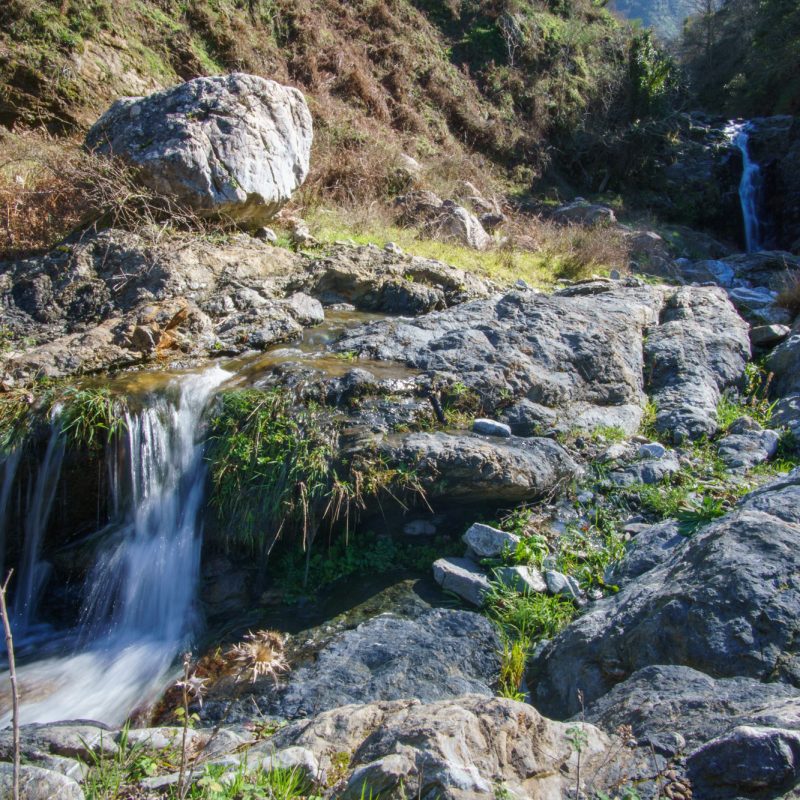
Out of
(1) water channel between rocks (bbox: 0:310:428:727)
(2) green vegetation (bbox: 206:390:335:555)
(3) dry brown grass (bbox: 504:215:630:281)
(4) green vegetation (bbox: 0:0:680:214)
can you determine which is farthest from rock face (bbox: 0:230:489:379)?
(3) dry brown grass (bbox: 504:215:630:281)

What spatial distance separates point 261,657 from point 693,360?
4521 mm

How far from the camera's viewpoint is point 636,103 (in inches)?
641

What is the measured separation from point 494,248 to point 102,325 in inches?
233

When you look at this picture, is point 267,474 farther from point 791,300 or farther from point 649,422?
point 791,300

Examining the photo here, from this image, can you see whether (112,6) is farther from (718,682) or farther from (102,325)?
(718,682)

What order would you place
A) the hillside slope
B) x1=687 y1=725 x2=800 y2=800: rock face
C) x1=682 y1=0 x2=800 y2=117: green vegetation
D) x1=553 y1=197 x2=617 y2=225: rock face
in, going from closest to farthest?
x1=687 y1=725 x2=800 y2=800: rock face < the hillside slope < x1=553 y1=197 x2=617 y2=225: rock face < x1=682 y1=0 x2=800 y2=117: green vegetation

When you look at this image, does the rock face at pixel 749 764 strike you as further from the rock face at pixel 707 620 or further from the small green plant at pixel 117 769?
the small green plant at pixel 117 769

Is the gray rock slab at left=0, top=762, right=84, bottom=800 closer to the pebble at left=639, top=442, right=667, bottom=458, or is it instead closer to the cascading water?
the cascading water

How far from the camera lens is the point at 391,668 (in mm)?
3098

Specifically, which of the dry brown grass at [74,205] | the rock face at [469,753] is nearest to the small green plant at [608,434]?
the rock face at [469,753]

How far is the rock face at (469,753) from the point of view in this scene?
1.74 metres

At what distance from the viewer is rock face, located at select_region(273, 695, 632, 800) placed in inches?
68.3

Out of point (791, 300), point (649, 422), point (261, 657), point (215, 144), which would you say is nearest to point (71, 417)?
point (261, 657)

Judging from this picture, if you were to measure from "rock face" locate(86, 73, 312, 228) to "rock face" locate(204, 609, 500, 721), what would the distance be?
483cm
